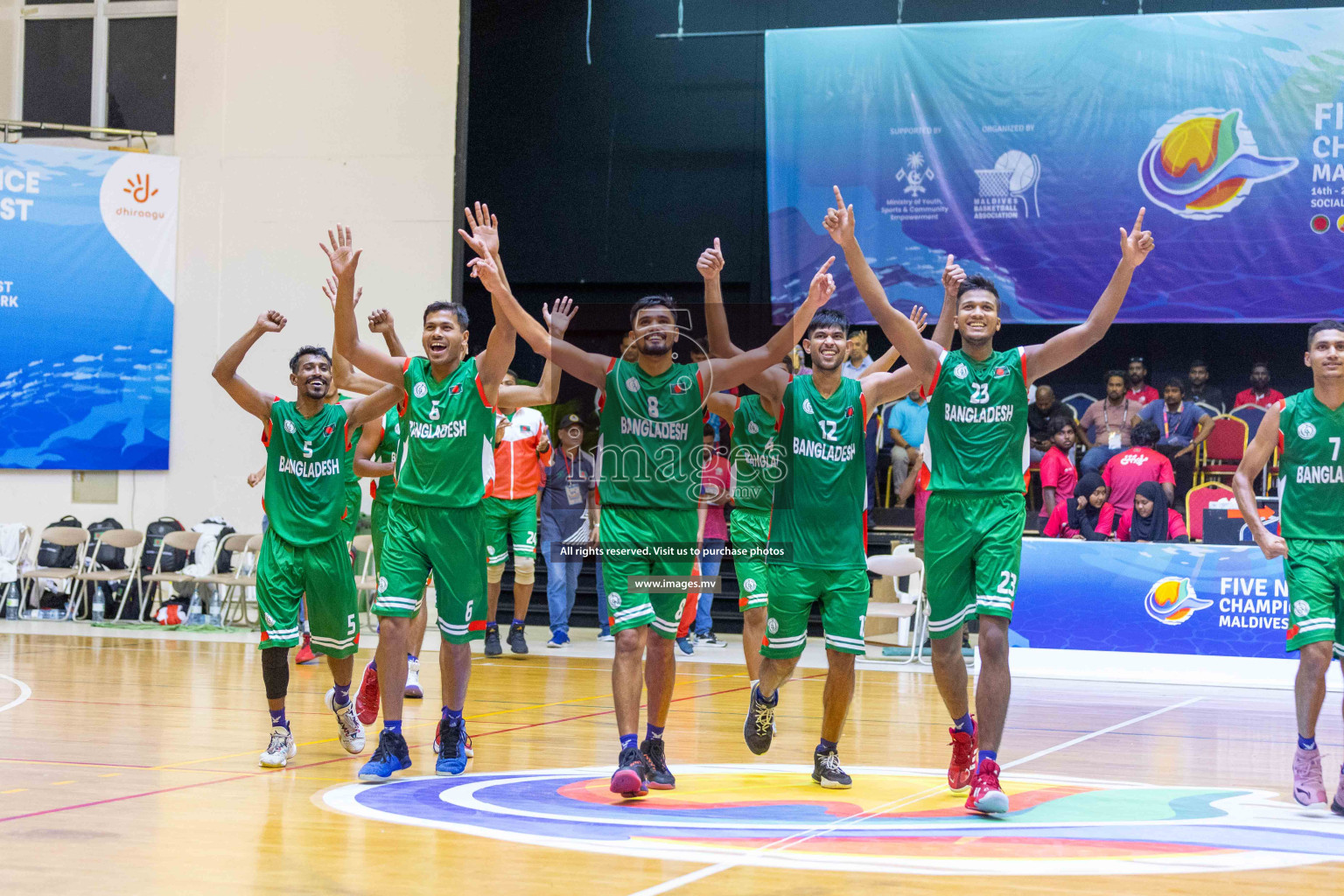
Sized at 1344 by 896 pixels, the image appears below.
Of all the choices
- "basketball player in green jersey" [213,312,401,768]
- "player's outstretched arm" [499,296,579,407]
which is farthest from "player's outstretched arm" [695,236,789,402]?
"basketball player in green jersey" [213,312,401,768]

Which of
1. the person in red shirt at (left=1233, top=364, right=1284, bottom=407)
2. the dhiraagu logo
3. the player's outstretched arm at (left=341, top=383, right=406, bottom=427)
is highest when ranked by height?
the person in red shirt at (left=1233, top=364, right=1284, bottom=407)

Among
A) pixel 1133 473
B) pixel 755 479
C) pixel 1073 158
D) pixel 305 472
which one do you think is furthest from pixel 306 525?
pixel 1073 158

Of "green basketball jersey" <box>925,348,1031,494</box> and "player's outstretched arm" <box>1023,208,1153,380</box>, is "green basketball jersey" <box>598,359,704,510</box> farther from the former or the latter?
"player's outstretched arm" <box>1023,208,1153,380</box>

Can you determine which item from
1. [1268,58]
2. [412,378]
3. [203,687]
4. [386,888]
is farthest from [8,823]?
[1268,58]

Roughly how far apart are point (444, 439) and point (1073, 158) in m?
10.4

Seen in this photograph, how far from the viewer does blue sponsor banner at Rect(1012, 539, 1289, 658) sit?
10523 mm

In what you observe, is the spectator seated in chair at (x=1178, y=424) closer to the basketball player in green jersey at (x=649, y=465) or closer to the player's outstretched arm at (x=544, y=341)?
the basketball player in green jersey at (x=649, y=465)

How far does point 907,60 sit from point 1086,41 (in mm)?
1852

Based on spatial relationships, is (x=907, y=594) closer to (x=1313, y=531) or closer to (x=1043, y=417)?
(x=1043, y=417)

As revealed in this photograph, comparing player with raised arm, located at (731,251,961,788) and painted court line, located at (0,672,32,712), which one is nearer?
player with raised arm, located at (731,251,961,788)

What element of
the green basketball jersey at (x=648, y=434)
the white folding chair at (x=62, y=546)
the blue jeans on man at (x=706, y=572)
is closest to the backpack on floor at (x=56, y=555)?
the white folding chair at (x=62, y=546)

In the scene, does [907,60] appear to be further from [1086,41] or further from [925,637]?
[925,637]

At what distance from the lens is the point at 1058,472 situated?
1362 centimetres

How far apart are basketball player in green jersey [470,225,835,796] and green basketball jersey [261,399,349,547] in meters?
1.32
